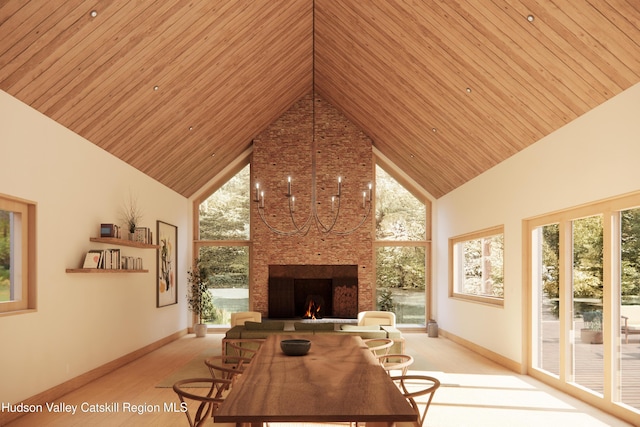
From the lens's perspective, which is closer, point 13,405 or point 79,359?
point 13,405

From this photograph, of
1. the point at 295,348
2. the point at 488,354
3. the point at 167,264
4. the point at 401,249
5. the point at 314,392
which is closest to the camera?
the point at 314,392

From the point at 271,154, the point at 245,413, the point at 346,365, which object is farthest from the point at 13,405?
the point at 271,154

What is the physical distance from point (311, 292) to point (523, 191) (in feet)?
21.3

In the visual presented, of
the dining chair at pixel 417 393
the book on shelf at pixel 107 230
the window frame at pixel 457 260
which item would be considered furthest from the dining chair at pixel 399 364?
the window frame at pixel 457 260

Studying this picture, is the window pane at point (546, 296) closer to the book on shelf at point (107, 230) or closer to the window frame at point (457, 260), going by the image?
the window frame at point (457, 260)

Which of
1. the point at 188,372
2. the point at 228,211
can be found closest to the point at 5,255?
the point at 188,372

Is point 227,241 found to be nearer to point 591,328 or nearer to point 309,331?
point 309,331

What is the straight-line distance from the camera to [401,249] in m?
14.4

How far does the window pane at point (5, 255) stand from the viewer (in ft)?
20.1

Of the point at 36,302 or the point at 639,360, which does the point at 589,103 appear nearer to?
the point at 639,360

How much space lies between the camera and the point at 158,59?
7465 millimetres

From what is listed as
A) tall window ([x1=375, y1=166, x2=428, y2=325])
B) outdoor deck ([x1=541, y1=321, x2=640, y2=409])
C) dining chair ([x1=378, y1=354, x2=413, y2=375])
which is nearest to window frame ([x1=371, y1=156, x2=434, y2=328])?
tall window ([x1=375, y1=166, x2=428, y2=325])

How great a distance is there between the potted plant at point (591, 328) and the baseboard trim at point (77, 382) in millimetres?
6049

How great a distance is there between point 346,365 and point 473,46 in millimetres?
4481
